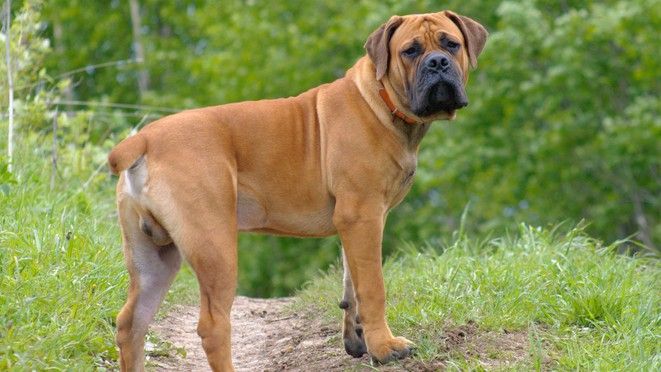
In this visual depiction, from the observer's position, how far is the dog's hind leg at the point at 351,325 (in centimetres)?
607

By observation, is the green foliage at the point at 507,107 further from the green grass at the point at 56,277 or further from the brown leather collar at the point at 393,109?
the brown leather collar at the point at 393,109

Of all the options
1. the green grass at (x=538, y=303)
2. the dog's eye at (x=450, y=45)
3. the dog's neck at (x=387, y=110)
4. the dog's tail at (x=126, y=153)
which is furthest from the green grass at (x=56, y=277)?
the dog's eye at (x=450, y=45)

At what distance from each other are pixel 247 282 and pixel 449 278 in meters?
18.7

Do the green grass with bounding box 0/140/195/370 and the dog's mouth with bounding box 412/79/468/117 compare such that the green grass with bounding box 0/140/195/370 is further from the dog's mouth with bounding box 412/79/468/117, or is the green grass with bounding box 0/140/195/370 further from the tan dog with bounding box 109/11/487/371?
the dog's mouth with bounding box 412/79/468/117

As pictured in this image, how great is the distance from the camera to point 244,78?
1055 inches

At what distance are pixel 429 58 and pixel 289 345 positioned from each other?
2229mm

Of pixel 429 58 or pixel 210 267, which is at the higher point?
pixel 429 58

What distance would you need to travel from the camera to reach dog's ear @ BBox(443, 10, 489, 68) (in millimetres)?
6031

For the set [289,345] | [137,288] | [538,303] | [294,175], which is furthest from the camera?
[289,345]

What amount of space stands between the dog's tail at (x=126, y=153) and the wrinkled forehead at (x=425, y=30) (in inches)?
59.7

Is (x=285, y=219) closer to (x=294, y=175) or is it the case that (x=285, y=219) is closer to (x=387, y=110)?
(x=294, y=175)

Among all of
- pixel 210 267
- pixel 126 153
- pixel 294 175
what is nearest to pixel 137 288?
pixel 210 267

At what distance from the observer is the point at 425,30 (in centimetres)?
583

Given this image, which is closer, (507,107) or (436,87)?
(436,87)
